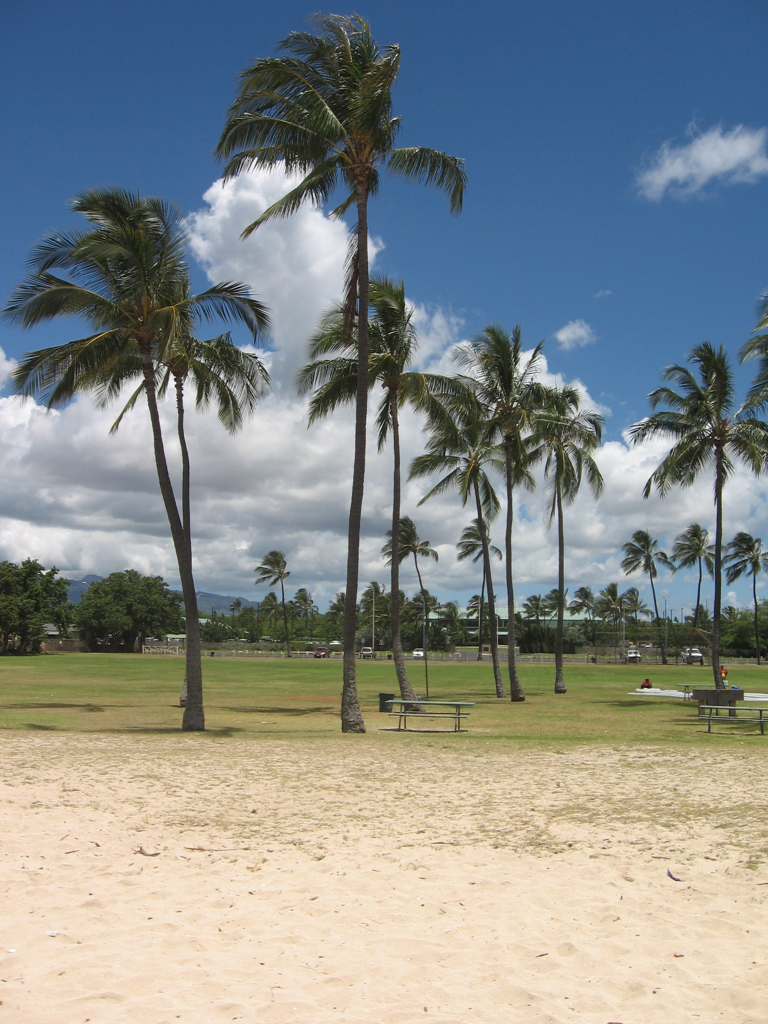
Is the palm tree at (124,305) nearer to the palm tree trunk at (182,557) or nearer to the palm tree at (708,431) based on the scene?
the palm tree trunk at (182,557)

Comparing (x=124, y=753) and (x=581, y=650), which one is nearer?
(x=124, y=753)

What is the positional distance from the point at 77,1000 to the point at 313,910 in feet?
6.15

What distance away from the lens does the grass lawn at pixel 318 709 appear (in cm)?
1741

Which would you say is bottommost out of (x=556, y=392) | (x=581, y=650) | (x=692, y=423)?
(x=581, y=650)

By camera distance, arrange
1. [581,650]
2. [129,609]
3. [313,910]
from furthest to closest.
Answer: [581,650] → [129,609] → [313,910]

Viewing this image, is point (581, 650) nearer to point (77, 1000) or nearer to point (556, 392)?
point (556, 392)

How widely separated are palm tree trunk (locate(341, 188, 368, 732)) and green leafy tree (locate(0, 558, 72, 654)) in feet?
210

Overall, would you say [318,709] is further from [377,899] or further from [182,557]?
[377,899]

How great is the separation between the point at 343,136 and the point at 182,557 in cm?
929

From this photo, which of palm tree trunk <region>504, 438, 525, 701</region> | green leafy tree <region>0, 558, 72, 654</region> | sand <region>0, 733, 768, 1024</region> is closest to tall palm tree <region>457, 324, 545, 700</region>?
palm tree trunk <region>504, 438, 525, 701</region>

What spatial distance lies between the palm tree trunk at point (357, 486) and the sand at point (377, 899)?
6.32 metres

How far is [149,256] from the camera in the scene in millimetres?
16953

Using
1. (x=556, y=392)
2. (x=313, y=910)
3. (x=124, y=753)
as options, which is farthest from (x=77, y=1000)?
(x=556, y=392)

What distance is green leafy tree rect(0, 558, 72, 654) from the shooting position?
73188mm
